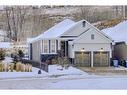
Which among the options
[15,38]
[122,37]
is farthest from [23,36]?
[122,37]

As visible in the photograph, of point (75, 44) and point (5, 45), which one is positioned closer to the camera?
point (5, 45)

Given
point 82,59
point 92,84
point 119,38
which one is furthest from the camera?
point 82,59

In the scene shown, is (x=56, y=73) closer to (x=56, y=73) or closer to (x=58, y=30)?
(x=56, y=73)

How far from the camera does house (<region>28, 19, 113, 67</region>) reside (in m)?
14.8

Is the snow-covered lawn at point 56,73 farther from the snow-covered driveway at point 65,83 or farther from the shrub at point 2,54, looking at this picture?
the shrub at point 2,54

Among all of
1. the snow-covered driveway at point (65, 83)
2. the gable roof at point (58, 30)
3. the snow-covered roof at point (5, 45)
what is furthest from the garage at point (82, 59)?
the snow-covered roof at point (5, 45)

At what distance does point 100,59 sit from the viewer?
14891 mm

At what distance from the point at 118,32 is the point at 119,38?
0.08 meters

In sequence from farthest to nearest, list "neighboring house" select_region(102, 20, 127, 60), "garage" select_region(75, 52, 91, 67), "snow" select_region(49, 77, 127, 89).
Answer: "garage" select_region(75, 52, 91, 67), "neighboring house" select_region(102, 20, 127, 60), "snow" select_region(49, 77, 127, 89)

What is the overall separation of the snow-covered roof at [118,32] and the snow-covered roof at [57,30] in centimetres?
47

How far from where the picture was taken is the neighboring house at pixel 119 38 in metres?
14.8

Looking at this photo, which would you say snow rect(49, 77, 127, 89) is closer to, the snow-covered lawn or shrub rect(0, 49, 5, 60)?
the snow-covered lawn

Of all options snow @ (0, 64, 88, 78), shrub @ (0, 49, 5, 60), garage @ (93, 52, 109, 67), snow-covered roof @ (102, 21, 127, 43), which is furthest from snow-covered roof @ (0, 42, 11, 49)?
snow-covered roof @ (102, 21, 127, 43)

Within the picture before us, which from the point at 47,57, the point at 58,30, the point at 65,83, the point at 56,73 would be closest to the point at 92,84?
the point at 65,83
